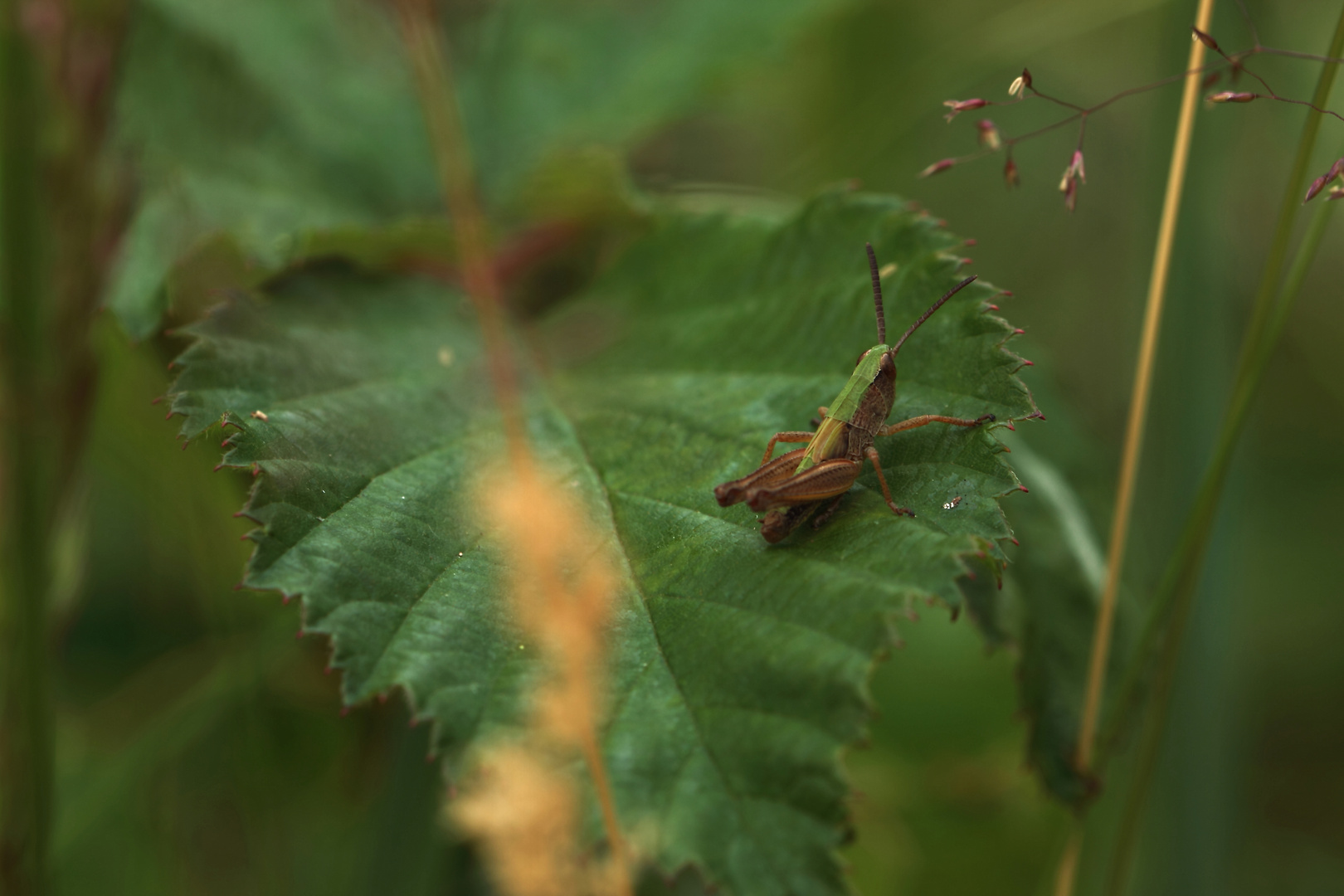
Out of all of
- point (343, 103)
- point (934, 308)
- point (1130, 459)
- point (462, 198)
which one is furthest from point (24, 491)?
point (1130, 459)

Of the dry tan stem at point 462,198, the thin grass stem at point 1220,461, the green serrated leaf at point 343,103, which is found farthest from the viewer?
the green serrated leaf at point 343,103

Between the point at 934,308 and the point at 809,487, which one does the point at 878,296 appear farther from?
→ the point at 809,487

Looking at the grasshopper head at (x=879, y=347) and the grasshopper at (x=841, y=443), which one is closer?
the grasshopper at (x=841, y=443)

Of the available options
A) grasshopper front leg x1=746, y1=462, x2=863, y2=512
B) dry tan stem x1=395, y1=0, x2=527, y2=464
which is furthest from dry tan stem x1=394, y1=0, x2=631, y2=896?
grasshopper front leg x1=746, y1=462, x2=863, y2=512

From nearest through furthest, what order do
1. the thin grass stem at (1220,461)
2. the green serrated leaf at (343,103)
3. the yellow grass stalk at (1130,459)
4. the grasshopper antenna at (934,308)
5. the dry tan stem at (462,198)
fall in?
the thin grass stem at (1220,461), the grasshopper antenna at (934,308), the yellow grass stalk at (1130,459), the dry tan stem at (462,198), the green serrated leaf at (343,103)

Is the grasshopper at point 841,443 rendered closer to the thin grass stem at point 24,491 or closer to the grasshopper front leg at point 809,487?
the grasshopper front leg at point 809,487

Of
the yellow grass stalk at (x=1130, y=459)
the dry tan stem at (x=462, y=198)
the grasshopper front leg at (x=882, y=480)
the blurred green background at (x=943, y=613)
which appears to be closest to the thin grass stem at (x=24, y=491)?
the blurred green background at (x=943, y=613)

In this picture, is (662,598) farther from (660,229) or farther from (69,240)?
(69,240)

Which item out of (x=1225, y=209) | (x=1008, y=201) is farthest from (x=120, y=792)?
(x=1008, y=201)
